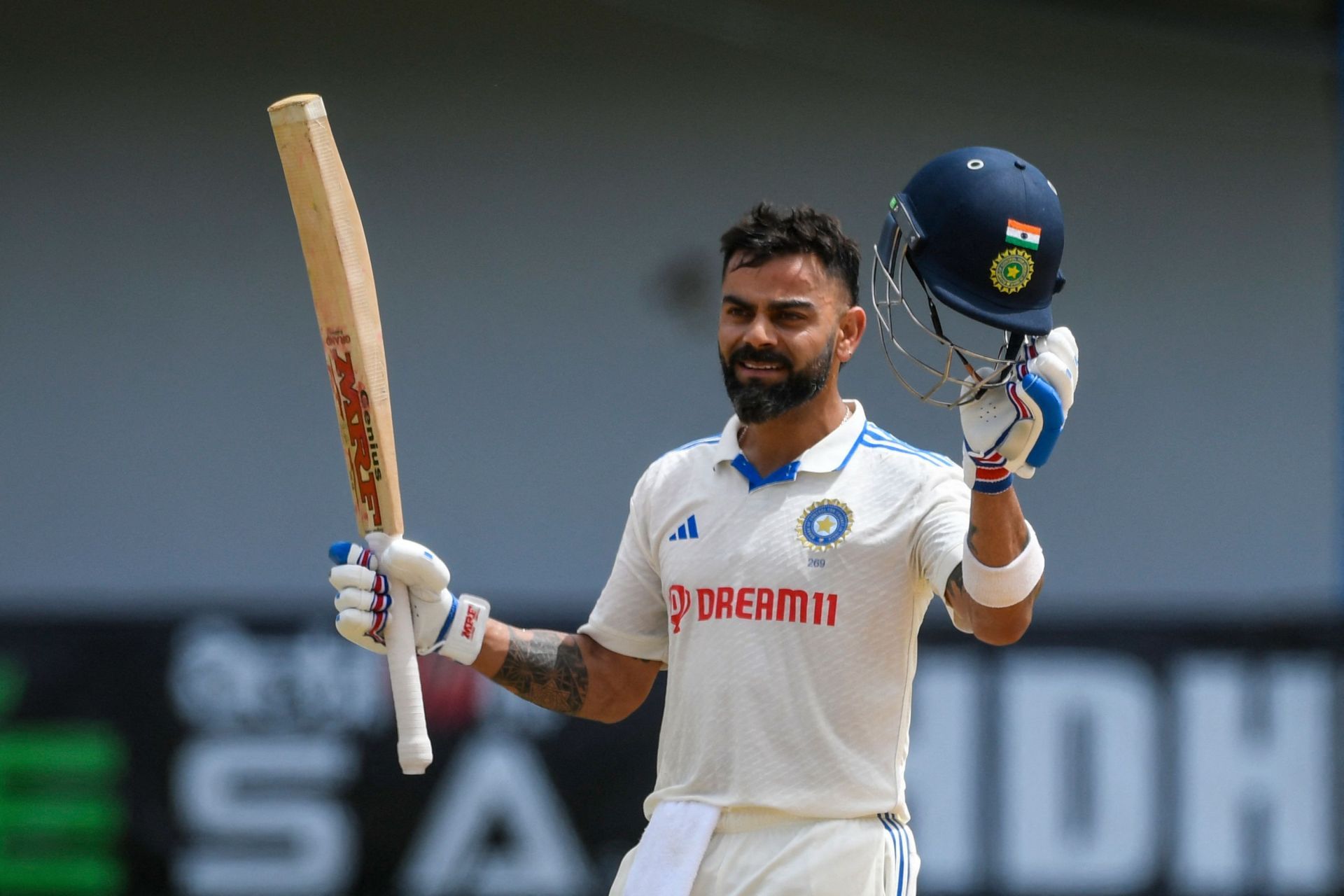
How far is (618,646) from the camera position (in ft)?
9.28

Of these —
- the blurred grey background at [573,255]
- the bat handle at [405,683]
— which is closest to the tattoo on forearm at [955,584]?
the bat handle at [405,683]

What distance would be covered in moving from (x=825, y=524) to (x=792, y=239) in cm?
41

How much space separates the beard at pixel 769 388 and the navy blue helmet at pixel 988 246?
0.91ft

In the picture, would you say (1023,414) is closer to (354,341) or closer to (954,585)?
(954,585)

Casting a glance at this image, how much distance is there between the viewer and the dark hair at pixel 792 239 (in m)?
2.64

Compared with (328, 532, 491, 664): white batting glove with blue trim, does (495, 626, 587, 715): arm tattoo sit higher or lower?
lower

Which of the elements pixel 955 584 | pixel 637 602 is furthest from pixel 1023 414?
pixel 637 602

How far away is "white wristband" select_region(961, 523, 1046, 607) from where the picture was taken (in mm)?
2305

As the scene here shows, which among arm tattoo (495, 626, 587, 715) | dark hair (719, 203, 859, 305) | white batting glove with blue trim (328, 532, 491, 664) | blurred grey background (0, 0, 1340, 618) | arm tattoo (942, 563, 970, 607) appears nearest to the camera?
arm tattoo (942, 563, 970, 607)

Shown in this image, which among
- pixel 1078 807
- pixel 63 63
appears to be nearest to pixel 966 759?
pixel 1078 807

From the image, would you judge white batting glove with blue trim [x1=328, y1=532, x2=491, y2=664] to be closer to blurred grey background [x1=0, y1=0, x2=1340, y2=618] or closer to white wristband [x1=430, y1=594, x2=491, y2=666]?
white wristband [x1=430, y1=594, x2=491, y2=666]

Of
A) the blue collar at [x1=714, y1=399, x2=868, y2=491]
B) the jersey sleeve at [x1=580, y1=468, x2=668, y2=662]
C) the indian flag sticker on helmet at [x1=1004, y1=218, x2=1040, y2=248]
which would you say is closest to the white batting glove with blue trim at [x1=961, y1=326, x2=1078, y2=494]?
the indian flag sticker on helmet at [x1=1004, y1=218, x2=1040, y2=248]

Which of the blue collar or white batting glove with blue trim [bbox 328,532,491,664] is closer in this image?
white batting glove with blue trim [bbox 328,532,491,664]

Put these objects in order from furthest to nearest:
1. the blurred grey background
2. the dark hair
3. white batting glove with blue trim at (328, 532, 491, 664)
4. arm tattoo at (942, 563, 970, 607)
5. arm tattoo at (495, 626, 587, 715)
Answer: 1. the blurred grey background
2. arm tattoo at (495, 626, 587, 715)
3. the dark hair
4. white batting glove with blue trim at (328, 532, 491, 664)
5. arm tattoo at (942, 563, 970, 607)
